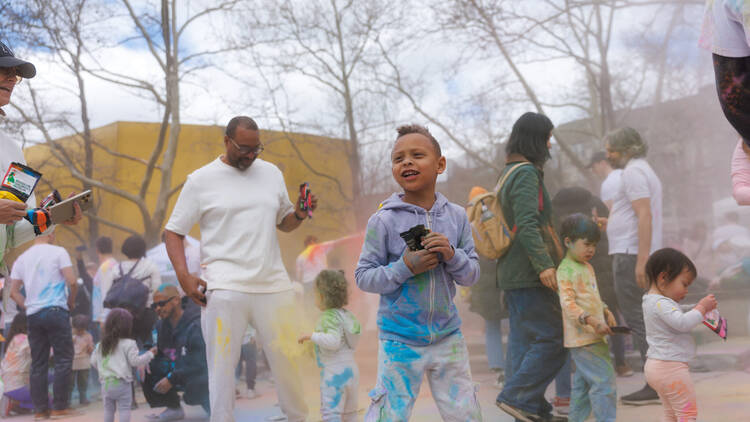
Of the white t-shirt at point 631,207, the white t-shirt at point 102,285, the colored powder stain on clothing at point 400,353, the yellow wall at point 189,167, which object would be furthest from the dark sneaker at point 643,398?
the yellow wall at point 189,167

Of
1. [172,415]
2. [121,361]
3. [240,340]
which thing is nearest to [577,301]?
[240,340]

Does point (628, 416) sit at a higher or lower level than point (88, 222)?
lower

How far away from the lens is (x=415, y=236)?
2.44 meters

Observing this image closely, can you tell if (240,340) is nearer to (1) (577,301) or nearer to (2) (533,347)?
(2) (533,347)

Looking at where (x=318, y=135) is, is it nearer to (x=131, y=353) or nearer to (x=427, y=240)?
(x=131, y=353)

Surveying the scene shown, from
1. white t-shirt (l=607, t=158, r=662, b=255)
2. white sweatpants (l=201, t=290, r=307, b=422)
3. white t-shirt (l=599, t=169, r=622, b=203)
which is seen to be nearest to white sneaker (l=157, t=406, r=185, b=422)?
white sweatpants (l=201, t=290, r=307, b=422)

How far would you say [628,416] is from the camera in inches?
161

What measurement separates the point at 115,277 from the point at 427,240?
481 cm

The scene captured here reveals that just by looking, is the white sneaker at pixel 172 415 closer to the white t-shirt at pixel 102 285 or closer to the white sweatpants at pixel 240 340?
the white t-shirt at pixel 102 285

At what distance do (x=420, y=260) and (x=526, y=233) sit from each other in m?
1.57

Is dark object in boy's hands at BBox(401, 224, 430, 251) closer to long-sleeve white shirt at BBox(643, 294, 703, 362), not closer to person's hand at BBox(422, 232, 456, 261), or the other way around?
person's hand at BBox(422, 232, 456, 261)

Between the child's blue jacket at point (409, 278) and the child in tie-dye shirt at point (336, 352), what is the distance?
1461mm

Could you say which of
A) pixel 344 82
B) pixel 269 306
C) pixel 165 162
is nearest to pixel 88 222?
pixel 165 162

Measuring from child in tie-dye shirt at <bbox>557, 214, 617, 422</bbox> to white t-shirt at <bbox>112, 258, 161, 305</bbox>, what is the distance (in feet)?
13.7
